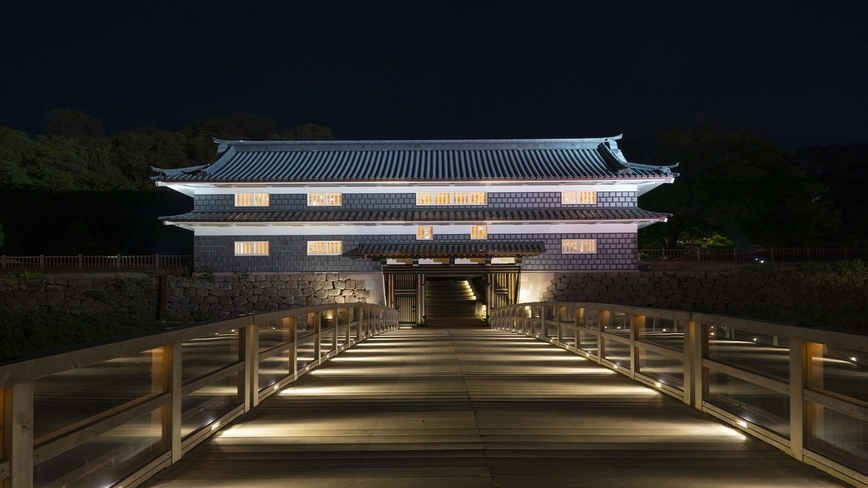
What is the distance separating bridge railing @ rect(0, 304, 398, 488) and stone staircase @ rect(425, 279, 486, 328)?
84.9 feet

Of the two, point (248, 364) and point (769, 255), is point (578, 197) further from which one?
point (248, 364)

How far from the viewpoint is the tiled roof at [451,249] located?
3142 cm

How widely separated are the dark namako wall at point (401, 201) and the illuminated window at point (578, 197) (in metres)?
0.18

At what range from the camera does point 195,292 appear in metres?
33.1

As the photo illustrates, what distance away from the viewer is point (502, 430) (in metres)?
5.92

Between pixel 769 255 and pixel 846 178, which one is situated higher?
pixel 846 178

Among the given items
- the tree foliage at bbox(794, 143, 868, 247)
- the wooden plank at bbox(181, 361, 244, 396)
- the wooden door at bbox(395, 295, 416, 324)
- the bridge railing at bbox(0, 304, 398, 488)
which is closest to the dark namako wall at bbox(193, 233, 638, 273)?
the wooden door at bbox(395, 295, 416, 324)

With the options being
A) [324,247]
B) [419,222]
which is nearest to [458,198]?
[419,222]

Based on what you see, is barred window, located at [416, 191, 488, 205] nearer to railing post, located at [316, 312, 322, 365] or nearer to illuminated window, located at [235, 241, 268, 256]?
illuminated window, located at [235, 241, 268, 256]

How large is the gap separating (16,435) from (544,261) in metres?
30.4

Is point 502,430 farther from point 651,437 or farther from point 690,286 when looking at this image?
point 690,286

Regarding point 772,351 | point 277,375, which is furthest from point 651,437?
point 277,375

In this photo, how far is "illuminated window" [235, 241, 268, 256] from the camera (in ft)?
108

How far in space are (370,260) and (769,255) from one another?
19.8 metres
